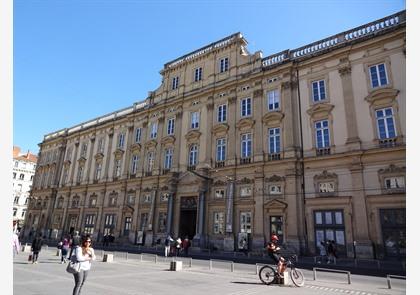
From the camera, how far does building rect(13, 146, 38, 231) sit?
72.5 meters

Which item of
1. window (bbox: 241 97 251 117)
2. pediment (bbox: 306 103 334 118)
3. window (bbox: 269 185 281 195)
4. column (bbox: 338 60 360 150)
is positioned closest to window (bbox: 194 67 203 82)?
window (bbox: 241 97 251 117)

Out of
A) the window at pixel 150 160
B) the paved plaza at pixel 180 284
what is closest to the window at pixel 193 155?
the window at pixel 150 160

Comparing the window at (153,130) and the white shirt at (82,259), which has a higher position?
the window at (153,130)

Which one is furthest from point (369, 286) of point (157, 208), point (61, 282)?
point (157, 208)

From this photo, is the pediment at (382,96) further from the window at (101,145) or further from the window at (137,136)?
the window at (101,145)

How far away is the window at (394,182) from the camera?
68.3 ft

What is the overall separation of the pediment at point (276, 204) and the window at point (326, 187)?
3274mm

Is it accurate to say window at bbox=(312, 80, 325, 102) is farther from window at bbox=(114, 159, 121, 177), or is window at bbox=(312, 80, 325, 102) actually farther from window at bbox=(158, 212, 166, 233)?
window at bbox=(114, 159, 121, 177)

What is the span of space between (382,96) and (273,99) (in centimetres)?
975

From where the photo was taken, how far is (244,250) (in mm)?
26031

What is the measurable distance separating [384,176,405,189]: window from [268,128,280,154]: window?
9319 millimetres

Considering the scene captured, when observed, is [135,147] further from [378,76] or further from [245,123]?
[378,76]

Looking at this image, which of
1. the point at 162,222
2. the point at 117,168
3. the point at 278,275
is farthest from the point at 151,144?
the point at 278,275

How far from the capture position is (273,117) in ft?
92.9
